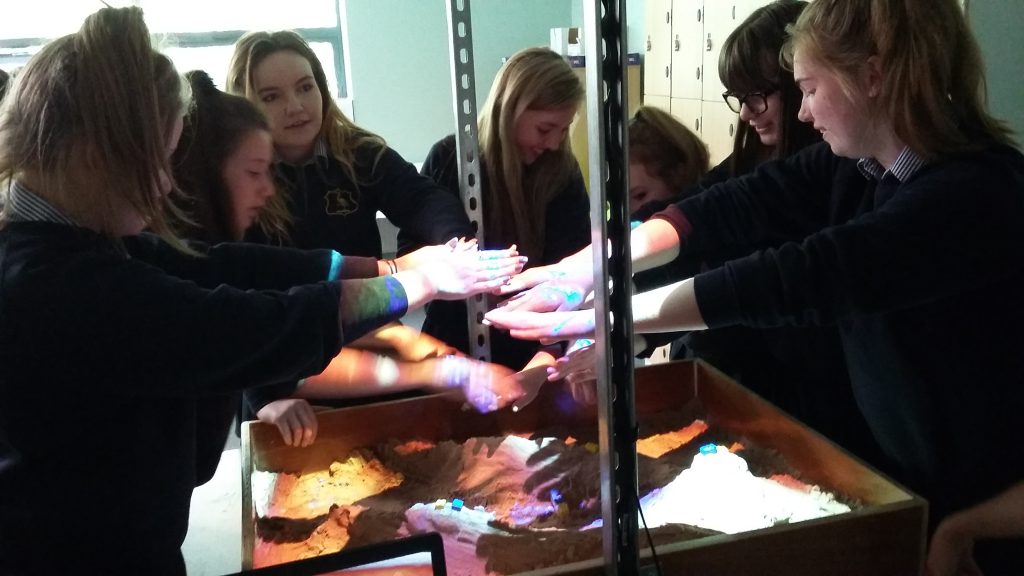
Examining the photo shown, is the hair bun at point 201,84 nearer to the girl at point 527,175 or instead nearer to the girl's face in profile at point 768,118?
the girl at point 527,175

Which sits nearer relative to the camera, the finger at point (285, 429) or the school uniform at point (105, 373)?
the school uniform at point (105, 373)

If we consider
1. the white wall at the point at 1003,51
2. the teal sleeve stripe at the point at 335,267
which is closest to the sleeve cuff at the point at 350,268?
the teal sleeve stripe at the point at 335,267

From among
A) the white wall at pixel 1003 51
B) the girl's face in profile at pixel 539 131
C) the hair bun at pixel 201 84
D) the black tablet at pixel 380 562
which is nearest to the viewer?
the black tablet at pixel 380 562

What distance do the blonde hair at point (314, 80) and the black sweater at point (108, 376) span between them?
65cm

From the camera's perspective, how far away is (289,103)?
1.44 meters

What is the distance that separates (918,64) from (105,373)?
87 centimetres

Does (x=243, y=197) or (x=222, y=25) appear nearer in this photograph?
(x=243, y=197)

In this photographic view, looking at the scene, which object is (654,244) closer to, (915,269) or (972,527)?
(915,269)

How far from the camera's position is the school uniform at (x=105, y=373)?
0.70m

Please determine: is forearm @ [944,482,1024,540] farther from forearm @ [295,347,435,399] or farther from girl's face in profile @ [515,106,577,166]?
girl's face in profile @ [515,106,577,166]

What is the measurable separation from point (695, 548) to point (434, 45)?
3.32 meters

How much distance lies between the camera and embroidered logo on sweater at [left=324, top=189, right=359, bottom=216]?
1447mm

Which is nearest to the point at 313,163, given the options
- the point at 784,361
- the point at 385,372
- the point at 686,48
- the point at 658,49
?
Result: the point at 385,372

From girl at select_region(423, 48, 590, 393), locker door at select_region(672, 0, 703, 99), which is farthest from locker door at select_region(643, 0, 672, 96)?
girl at select_region(423, 48, 590, 393)
